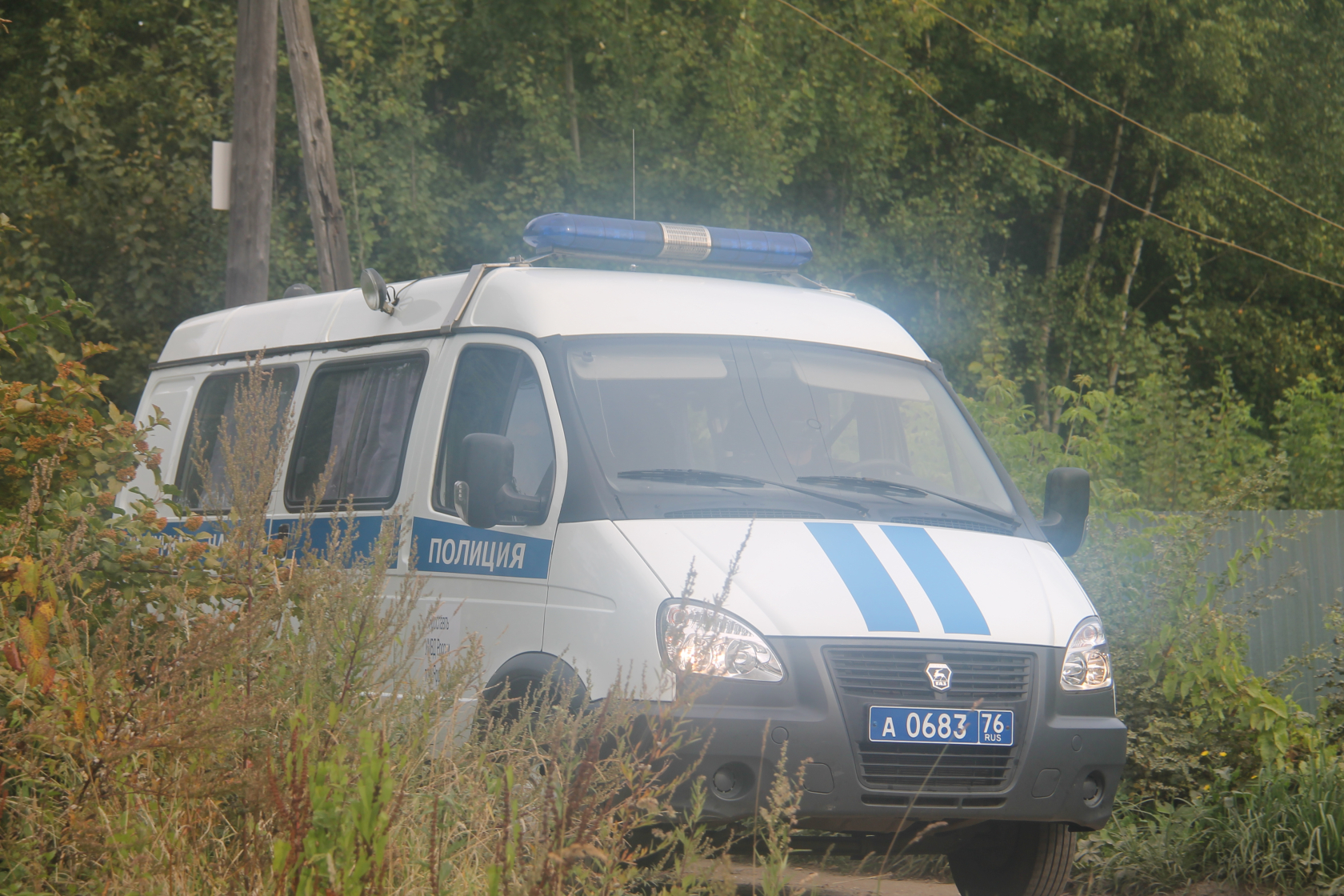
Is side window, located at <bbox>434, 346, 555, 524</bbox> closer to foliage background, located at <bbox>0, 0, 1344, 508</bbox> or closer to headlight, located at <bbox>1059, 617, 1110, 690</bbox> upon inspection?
headlight, located at <bbox>1059, 617, 1110, 690</bbox>

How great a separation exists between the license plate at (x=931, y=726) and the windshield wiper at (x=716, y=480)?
864 millimetres

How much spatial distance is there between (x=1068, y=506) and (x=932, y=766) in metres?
1.70

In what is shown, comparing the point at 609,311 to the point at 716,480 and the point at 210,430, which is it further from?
the point at 210,430

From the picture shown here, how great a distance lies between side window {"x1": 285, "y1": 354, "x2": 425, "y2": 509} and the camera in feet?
21.2

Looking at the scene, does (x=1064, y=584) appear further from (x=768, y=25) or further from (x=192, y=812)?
(x=768, y=25)

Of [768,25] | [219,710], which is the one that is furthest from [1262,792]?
[768,25]

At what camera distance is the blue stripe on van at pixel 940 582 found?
499 centimetres

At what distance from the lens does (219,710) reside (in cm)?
370

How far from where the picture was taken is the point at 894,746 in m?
4.79

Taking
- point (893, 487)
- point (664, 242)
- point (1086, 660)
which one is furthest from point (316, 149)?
point (1086, 660)

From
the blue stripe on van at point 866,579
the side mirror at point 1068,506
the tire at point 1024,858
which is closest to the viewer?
the blue stripe on van at point 866,579

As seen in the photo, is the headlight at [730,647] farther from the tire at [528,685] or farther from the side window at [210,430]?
the side window at [210,430]

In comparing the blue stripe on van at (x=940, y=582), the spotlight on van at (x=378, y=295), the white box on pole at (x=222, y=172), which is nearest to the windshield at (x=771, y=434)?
the blue stripe on van at (x=940, y=582)

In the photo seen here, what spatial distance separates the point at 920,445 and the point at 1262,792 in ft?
7.26
